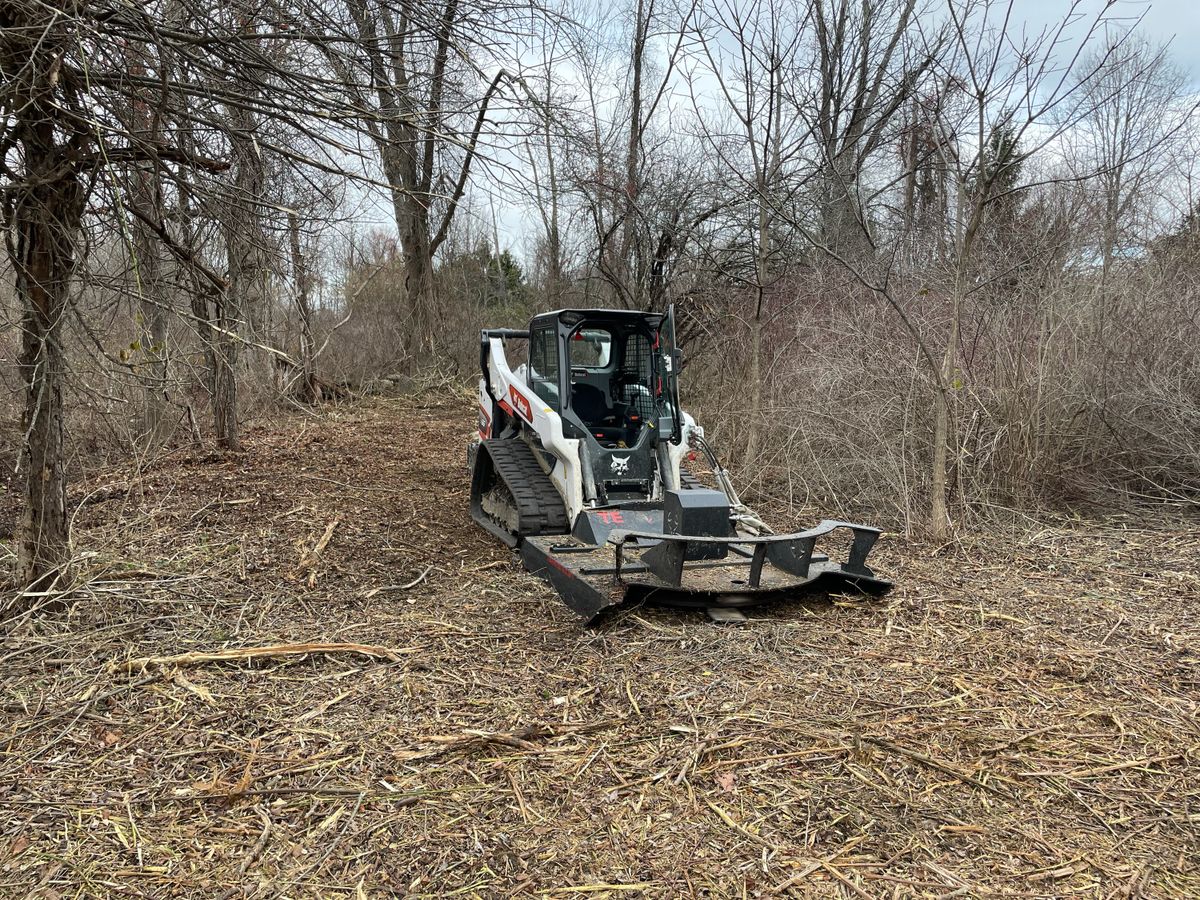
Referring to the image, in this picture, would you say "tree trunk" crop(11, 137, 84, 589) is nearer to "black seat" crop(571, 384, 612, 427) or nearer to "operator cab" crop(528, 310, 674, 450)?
"operator cab" crop(528, 310, 674, 450)

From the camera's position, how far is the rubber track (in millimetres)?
6176

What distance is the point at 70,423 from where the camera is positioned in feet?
27.7

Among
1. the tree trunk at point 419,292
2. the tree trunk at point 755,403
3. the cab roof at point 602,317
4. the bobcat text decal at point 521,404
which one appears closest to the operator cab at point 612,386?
the cab roof at point 602,317

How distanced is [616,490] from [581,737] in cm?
303

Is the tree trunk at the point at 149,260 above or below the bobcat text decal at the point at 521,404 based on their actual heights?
above

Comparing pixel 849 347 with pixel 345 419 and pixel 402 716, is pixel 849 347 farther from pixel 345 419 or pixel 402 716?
pixel 345 419

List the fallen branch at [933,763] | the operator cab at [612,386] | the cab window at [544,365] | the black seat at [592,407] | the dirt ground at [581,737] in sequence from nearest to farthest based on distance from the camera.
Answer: the dirt ground at [581,737]
the fallen branch at [933,763]
the operator cab at [612,386]
the cab window at [544,365]
the black seat at [592,407]

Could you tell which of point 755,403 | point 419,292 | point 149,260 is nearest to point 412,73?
point 149,260

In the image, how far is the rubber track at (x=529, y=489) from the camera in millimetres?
6176

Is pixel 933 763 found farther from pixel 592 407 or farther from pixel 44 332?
pixel 44 332

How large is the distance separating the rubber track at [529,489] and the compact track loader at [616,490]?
0.01 metres

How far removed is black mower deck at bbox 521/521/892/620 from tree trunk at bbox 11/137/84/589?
2844 millimetres

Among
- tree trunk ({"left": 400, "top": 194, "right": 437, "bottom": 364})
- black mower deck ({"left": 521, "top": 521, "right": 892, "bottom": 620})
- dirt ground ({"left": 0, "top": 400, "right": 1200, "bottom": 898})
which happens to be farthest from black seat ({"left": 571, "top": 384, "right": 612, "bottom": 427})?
tree trunk ({"left": 400, "top": 194, "right": 437, "bottom": 364})

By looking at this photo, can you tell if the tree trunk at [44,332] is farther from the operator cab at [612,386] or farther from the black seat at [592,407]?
the black seat at [592,407]
